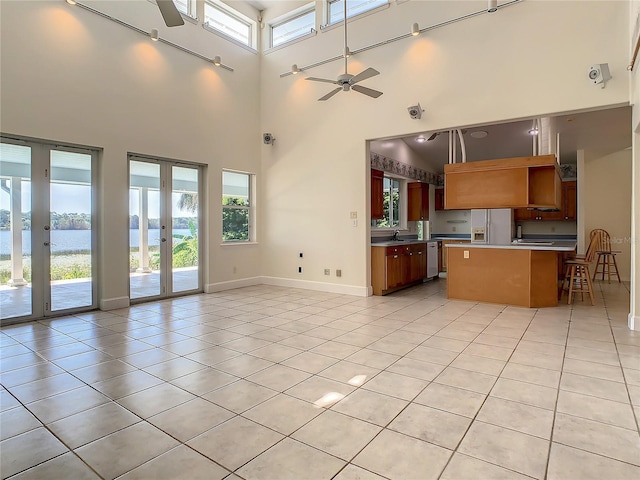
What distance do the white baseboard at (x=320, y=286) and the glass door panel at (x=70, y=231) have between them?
320cm

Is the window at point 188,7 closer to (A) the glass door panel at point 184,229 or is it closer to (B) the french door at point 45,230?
(A) the glass door panel at point 184,229

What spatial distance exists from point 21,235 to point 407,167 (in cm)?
707

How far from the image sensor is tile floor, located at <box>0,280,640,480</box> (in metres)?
1.81

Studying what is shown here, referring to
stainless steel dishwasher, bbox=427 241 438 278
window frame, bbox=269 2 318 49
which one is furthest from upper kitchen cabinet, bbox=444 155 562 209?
window frame, bbox=269 2 318 49

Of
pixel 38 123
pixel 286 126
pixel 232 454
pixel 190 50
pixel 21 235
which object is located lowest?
pixel 232 454

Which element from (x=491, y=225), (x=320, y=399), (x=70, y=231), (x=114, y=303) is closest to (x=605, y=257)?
(x=491, y=225)

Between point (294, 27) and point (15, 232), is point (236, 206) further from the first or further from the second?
point (294, 27)

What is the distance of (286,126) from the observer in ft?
23.5

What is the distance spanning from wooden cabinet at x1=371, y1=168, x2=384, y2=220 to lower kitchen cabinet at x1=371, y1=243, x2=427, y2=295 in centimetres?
80

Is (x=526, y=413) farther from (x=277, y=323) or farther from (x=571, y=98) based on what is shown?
(x=571, y=98)

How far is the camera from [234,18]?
23.2ft

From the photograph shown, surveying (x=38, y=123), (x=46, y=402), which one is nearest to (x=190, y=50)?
(x=38, y=123)

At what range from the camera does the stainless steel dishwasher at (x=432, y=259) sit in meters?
8.10

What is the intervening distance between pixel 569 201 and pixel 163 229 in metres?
9.23
